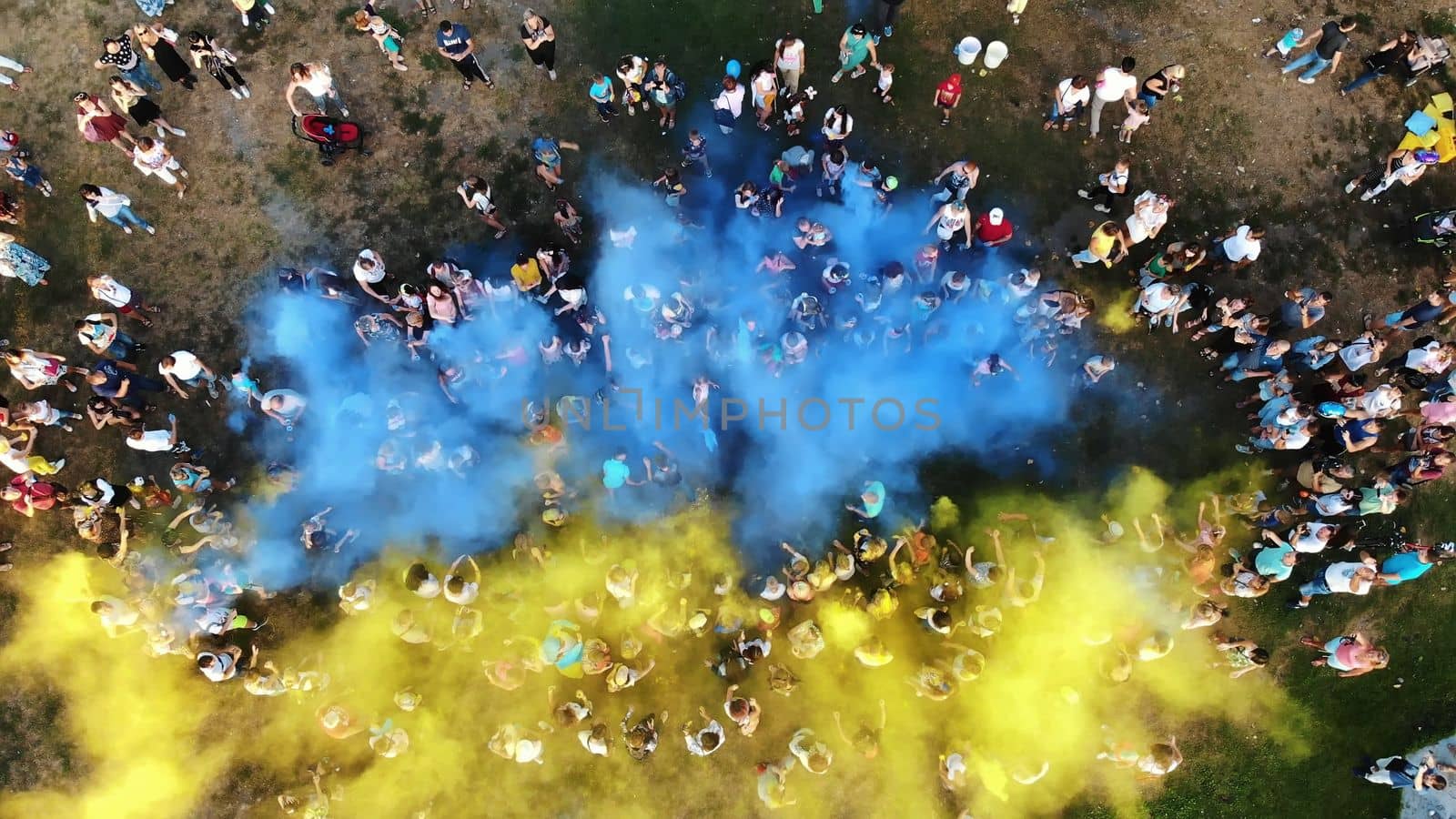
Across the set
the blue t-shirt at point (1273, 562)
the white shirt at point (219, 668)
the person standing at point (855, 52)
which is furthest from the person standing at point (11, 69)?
the blue t-shirt at point (1273, 562)

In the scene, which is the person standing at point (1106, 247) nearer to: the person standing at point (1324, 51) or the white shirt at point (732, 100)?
the person standing at point (1324, 51)

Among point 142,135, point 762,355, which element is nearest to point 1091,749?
point 762,355

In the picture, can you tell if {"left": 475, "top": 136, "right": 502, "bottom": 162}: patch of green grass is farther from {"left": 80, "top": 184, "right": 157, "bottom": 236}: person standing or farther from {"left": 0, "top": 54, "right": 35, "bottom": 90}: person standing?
{"left": 0, "top": 54, "right": 35, "bottom": 90}: person standing

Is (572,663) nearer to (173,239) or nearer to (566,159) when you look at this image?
(566,159)

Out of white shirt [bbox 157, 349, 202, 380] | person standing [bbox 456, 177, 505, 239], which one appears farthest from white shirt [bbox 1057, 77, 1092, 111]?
white shirt [bbox 157, 349, 202, 380]

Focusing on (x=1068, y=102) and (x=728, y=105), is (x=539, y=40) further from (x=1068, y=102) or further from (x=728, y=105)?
(x=1068, y=102)

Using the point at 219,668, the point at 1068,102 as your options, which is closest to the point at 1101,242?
the point at 1068,102

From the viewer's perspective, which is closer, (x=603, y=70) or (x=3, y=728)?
(x=3, y=728)
